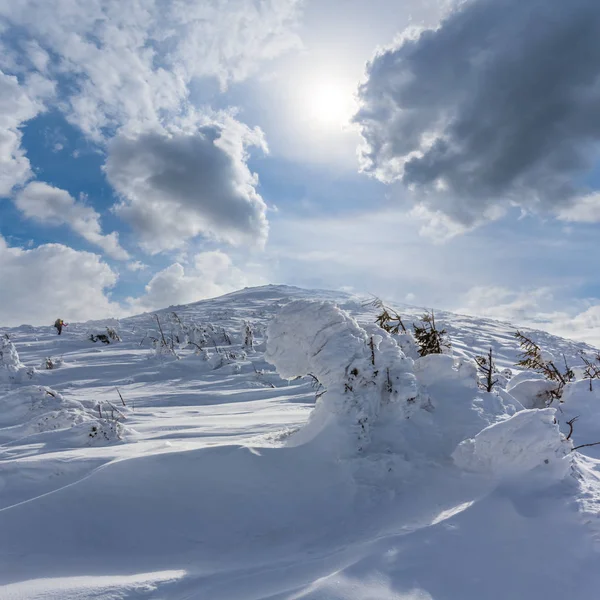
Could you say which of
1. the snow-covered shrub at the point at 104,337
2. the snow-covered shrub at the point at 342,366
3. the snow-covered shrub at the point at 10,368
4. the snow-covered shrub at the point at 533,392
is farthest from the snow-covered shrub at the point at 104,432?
the snow-covered shrub at the point at 104,337

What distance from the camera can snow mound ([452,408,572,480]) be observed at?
7.68 ft

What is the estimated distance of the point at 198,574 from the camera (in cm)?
175

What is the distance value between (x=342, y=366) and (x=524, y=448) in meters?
1.15

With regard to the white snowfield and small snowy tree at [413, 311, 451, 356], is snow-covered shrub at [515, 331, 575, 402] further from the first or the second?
small snowy tree at [413, 311, 451, 356]

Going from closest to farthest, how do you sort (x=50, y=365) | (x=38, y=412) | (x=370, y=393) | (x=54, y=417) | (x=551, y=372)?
(x=370, y=393)
(x=54, y=417)
(x=38, y=412)
(x=551, y=372)
(x=50, y=365)

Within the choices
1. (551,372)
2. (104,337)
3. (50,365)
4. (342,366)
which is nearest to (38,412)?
(50,365)

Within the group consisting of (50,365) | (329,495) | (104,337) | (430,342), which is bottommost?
(329,495)

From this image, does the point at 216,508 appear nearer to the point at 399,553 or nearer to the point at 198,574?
the point at 198,574

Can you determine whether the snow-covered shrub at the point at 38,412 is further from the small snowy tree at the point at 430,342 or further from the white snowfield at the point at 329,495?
the small snowy tree at the point at 430,342

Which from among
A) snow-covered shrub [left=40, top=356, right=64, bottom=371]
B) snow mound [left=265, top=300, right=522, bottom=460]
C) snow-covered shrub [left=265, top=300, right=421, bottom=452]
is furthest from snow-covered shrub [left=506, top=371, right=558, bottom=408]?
snow-covered shrub [left=40, top=356, right=64, bottom=371]

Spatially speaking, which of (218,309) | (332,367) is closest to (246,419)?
(332,367)

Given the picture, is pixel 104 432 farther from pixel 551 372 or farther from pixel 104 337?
pixel 104 337

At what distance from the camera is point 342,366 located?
2.89 metres

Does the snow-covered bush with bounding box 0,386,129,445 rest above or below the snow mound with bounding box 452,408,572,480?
below
